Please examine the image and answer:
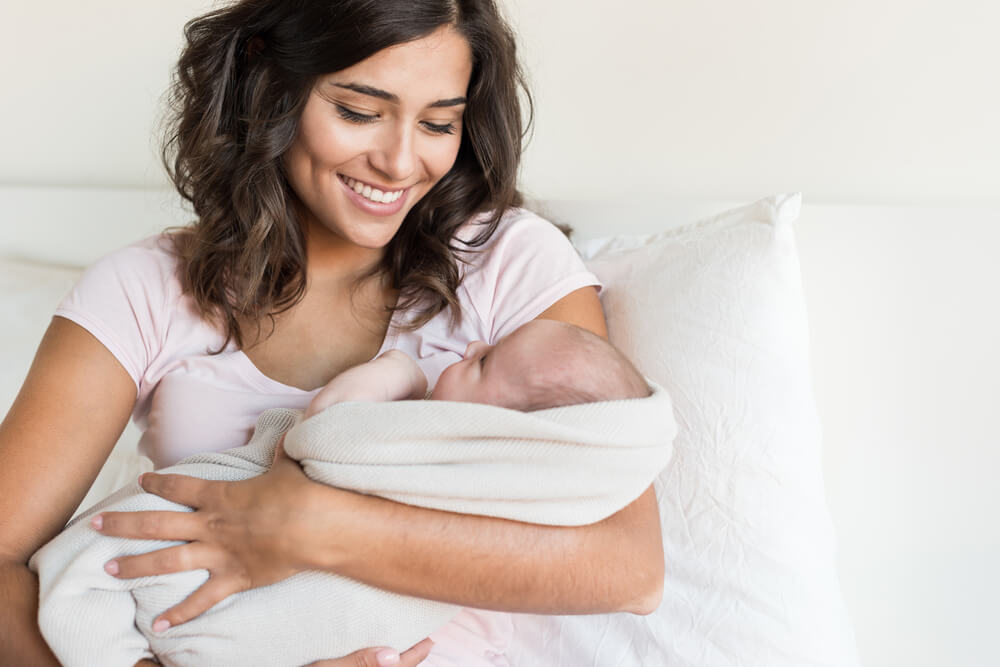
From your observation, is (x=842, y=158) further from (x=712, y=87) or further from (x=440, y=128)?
(x=440, y=128)

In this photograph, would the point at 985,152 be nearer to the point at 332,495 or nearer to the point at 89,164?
the point at 332,495

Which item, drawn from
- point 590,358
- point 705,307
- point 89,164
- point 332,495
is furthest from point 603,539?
point 89,164

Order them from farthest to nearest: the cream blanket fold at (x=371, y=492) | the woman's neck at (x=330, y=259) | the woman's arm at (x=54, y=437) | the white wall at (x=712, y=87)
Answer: the white wall at (x=712, y=87), the woman's neck at (x=330, y=259), the woman's arm at (x=54, y=437), the cream blanket fold at (x=371, y=492)

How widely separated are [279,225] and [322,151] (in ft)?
0.76

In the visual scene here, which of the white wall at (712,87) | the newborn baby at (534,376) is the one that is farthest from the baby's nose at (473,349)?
the white wall at (712,87)

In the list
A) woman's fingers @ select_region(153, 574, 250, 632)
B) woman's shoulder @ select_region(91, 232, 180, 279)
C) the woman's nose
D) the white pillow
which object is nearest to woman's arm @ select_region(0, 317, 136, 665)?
woman's shoulder @ select_region(91, 232, 180, 279)

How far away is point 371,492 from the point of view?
118 centimetres

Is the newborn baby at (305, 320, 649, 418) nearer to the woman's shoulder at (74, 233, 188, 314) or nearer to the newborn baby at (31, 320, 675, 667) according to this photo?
the newborn baby at (31, 320, 675, 667)

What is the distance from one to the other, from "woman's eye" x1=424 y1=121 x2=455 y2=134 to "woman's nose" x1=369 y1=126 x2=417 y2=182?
1.9 inches

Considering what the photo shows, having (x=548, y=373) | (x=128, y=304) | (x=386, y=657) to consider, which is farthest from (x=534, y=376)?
(x=128, y=304)

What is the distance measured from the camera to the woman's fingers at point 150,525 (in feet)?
4.00

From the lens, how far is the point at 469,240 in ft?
5.72

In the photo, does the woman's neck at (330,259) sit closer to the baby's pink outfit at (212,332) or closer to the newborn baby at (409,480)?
the baby's pink outfit at (212,332)

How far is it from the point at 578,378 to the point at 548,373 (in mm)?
41
